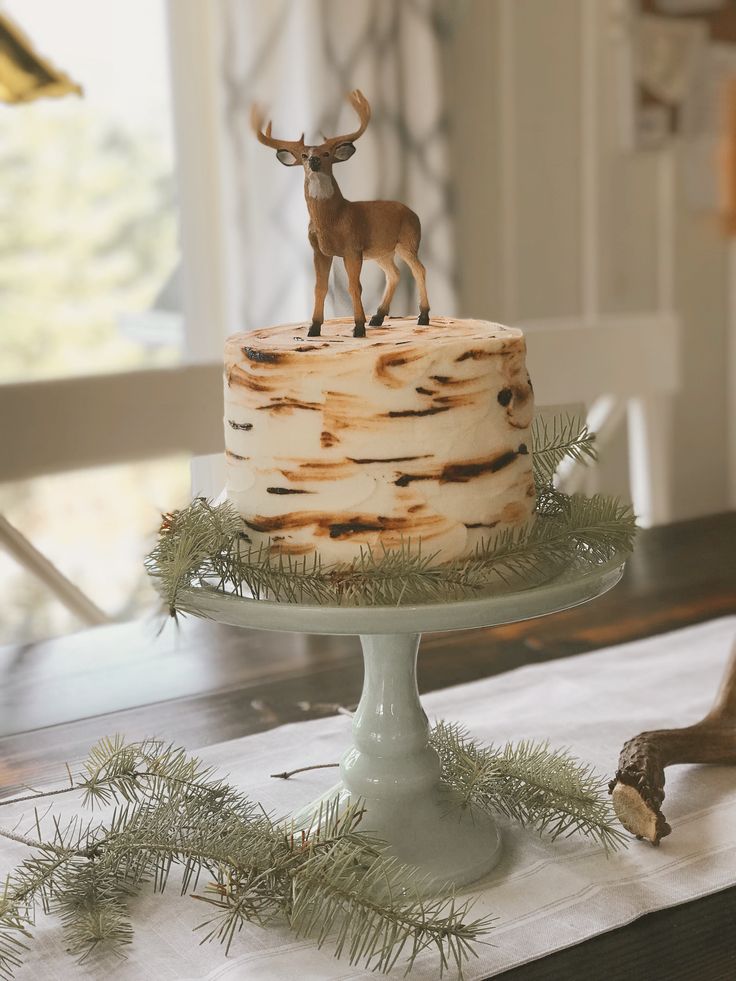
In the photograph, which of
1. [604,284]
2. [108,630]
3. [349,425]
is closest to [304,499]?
[349,425]

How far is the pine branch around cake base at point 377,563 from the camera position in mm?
692

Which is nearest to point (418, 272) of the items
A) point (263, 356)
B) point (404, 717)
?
point (263, 356)

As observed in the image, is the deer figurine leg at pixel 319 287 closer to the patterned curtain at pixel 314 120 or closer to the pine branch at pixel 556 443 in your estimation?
the pine branch at pixel 556 443

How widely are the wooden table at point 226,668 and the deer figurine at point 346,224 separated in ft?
1.32

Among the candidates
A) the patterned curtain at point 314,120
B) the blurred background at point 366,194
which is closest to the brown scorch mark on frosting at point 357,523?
the blurred background at point 366,194

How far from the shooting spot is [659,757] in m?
0.84

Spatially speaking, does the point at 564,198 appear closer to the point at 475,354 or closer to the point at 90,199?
the point at 90,199

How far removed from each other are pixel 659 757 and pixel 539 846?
0.11 meters

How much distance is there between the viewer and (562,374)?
6.85 ft

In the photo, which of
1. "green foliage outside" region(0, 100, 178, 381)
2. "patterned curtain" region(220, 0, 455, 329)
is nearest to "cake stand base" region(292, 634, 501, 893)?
"patterned curtain" region(220, 0, 455, 329)

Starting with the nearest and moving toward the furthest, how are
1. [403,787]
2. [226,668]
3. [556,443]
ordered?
1. [403,787]
2. [556,443]
3. [226,668]

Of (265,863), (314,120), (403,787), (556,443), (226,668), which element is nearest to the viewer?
(265,863)

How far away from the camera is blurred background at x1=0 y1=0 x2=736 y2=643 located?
2486 millimetres

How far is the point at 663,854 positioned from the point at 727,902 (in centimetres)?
6
